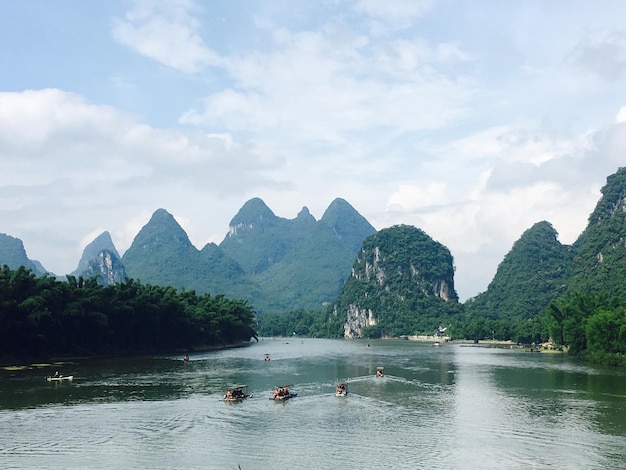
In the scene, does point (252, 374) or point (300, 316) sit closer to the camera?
point (252, 374)

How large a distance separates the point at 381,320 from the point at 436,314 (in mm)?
12799

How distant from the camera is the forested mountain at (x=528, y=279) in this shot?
132 m

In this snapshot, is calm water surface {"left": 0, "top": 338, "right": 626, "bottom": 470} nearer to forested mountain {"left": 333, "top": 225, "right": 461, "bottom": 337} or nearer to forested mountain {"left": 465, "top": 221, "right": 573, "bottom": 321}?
forested mountain {"left": 465, "top": 221, "right": 573, "bottom": 321}

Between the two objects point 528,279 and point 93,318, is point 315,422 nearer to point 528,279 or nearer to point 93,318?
point 93,318

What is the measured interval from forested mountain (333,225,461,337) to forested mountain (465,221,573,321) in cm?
850

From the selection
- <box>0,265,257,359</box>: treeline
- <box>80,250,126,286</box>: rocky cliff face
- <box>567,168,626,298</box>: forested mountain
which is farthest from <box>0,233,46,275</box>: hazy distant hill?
<box>567,168,626,298</box>: forested mountain

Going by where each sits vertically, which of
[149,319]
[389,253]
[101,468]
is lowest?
[101,468]

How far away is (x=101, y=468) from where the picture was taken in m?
19.7

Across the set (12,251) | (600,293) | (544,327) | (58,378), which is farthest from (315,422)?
(12,251)

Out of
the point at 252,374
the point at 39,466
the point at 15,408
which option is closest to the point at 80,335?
the point at 252,374

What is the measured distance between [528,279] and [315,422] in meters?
121

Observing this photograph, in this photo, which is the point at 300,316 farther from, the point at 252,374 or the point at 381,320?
the point at 252,374

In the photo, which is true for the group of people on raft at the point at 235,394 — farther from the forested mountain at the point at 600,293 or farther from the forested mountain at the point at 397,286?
the forested mountain at the point at 397,286

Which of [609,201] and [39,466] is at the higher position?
[609,201]
